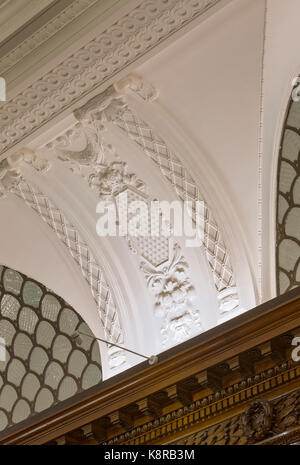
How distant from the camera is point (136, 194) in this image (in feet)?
24.9

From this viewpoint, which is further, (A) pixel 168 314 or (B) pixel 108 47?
(A) pixel 168 314

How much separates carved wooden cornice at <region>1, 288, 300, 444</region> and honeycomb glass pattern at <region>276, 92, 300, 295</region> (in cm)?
74

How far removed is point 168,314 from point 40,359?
193 centimetres

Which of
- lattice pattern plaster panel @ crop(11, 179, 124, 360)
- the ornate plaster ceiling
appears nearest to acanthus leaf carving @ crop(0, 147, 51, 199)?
the ornate plaster ceiling

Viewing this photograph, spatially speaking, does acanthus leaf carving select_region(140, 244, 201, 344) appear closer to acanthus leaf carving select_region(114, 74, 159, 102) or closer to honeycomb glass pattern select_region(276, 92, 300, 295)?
honeycomb glass pattern select_region(276, 92, 300, 295)

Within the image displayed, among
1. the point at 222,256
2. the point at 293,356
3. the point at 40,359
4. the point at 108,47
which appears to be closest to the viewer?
the point at 293,356

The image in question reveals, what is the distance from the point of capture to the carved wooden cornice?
6121mm

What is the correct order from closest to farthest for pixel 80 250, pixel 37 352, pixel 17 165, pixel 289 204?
pixel 289 204
pixel 17 165
pixel 80 250
pixel 37 352

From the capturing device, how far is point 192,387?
22.0ft

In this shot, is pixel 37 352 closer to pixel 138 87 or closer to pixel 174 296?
pixel 174 296

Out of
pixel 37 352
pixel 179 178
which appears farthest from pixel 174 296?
pixel 37 352

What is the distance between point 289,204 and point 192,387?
1.60 m
